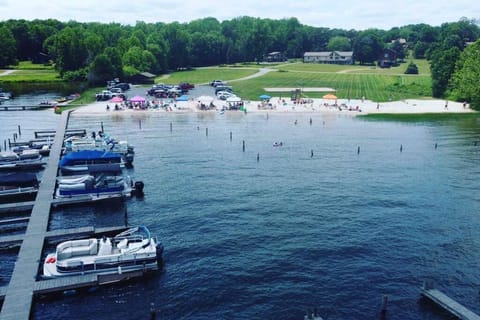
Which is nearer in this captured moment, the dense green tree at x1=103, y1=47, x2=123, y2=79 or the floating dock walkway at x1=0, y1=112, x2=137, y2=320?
the floating dock walkway at x1=0, y1=112, x2=137, y2=320

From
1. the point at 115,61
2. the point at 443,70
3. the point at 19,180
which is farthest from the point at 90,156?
the point at 443,70

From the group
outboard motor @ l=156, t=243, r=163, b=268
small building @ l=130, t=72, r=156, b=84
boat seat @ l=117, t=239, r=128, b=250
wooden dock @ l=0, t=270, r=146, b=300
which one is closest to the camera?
wooden dock @ l=0, t=270, r=146, b=300

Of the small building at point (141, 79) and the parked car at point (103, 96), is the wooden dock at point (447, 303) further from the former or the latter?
the small building at point (141, 79)

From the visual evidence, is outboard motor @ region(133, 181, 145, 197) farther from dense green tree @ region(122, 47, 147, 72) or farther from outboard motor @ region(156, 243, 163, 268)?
dense green tree @ region(122, 47, 147, 72)

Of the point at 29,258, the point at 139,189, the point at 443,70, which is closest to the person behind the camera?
the point at 29,258

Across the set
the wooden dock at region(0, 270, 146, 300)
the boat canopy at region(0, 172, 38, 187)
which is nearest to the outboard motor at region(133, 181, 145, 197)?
the boat canopy at region(0, 172, 38, 187)

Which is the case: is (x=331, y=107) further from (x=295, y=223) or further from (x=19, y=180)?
(x=19, y=180)
